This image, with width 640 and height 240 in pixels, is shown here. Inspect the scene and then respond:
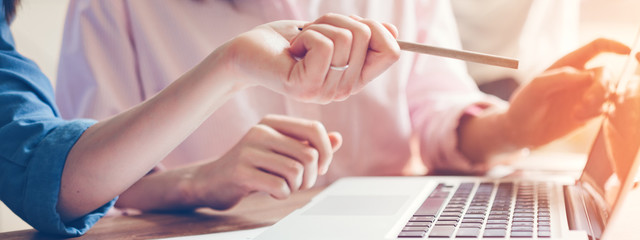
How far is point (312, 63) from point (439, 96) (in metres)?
0.38

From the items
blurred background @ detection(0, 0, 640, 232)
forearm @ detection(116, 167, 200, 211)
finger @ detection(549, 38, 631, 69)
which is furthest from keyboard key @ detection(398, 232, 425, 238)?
blurred background @ detection(0, 0, 640, 232)

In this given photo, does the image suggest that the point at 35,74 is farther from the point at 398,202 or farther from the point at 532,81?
the point at 532,81

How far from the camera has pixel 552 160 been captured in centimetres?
74

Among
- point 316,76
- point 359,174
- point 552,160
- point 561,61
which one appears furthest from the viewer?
point 552,160

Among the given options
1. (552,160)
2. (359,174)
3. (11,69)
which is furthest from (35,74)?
(552,160)

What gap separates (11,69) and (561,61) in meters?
0.43

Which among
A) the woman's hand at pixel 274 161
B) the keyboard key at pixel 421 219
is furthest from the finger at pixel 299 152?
the keyboard key at pixel 421 219

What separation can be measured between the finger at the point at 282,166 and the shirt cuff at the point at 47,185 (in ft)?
0.38

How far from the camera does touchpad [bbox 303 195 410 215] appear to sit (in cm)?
34

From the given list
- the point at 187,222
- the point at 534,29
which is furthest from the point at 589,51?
the point at 534,29

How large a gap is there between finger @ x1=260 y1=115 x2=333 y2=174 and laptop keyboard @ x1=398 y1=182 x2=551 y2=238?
7cm

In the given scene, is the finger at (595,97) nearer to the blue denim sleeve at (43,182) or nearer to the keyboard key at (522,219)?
the keyboard key at (522,219)

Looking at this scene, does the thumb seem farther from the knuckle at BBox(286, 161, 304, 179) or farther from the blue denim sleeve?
the blue denim sleeve

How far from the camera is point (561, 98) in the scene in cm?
50
